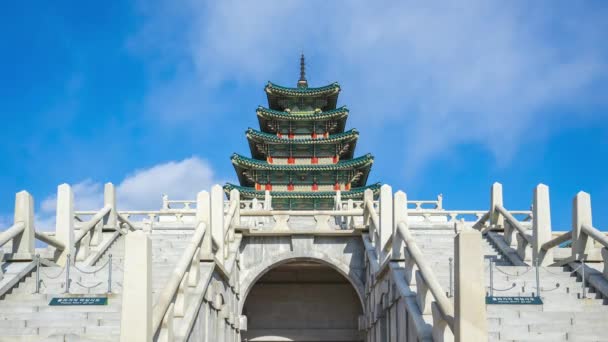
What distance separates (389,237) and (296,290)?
10.9 meters

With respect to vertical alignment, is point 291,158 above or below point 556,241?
above

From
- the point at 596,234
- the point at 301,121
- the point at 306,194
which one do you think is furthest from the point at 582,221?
the point at 301,121

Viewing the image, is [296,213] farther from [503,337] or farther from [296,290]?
[503,337]

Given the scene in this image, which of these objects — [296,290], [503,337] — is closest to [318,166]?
[296,290]

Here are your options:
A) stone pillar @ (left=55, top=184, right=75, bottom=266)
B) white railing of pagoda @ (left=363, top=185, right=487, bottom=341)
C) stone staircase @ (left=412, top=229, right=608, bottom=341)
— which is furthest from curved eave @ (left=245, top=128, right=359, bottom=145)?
stone staircase @ (left=412, top=229, right=608, bottom=341)

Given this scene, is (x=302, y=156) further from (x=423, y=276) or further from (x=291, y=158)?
(x=423, y=276)

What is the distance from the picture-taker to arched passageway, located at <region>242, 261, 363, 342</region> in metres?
24.5

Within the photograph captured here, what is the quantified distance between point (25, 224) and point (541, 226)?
10206 mm

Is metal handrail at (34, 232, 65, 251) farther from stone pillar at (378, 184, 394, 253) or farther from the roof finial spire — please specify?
the roof finial spire

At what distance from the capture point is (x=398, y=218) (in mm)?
13766

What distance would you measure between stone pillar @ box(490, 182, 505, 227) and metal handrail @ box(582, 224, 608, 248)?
403 centimetres

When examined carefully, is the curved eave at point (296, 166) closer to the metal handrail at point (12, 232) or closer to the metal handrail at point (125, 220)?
the metal handrail at point (125, 220)

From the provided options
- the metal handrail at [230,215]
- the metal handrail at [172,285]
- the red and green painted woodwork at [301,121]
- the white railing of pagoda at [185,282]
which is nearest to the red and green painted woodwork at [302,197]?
the red and green painted woodwork at [301,121]

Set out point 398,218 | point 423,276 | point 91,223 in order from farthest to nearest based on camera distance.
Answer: point 91,223 < point 398,218 < point 423,276
